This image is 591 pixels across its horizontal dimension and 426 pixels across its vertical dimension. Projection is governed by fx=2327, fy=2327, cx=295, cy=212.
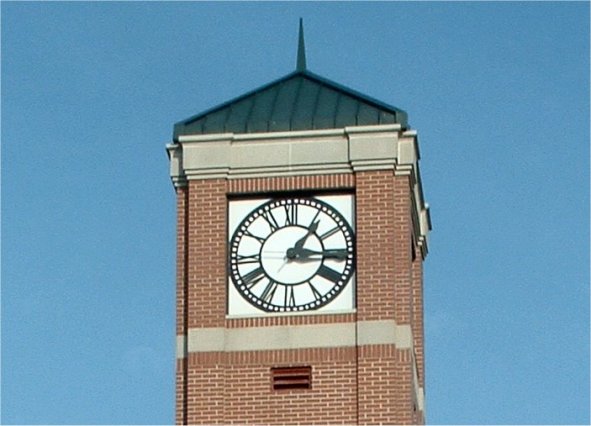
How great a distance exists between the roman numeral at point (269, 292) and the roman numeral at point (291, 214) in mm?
1133

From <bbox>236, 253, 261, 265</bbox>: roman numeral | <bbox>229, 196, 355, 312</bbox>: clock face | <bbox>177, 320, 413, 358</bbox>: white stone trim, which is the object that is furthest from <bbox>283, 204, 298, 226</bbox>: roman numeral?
<bbox>177, 320, 413, 358</bbox>: white stone trim

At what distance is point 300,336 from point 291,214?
7.45ft

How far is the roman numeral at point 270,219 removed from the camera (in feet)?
135

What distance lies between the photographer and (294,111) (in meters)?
42.2

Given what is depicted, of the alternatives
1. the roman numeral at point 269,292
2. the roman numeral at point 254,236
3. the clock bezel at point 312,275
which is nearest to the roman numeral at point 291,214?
the clock bezel at point 312,275

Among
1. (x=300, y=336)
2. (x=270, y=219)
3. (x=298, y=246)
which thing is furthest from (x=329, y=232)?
(x=300, y=336)

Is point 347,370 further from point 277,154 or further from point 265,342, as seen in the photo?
point 277,154

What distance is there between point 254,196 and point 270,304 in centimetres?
206

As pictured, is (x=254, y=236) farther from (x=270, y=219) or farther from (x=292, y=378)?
(x=292, y=378)

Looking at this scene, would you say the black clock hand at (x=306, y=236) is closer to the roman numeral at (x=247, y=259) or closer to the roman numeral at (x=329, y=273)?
the roman numeral at (x=329, y=273)

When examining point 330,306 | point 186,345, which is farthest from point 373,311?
point 186,345

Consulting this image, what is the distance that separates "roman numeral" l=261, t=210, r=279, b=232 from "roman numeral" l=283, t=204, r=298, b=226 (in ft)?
0.65

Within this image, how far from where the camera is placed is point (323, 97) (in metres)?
42.6

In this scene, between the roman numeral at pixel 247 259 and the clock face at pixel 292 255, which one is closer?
the clock face at pixel 292 255
